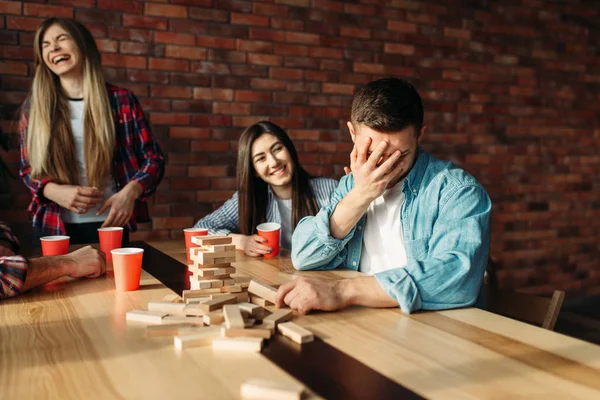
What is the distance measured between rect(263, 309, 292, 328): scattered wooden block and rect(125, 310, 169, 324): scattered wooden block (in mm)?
217

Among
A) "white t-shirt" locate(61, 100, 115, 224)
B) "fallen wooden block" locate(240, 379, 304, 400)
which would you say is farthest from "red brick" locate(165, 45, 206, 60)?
"fallen wooden block" locate(240, 379, 304, 400)

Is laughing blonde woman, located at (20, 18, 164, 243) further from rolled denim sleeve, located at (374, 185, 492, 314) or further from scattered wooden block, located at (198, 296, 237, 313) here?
rolled denim sleeve, located at (374, 185, 492, 314)

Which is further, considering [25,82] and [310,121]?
[310,121]

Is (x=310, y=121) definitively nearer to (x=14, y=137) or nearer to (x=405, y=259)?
(x=14, y=137)

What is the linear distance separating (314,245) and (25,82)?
7.22 ft

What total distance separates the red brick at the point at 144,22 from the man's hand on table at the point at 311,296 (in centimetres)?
249

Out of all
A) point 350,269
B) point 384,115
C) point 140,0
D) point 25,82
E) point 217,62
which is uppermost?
point 140,0

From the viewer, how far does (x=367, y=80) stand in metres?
3.87

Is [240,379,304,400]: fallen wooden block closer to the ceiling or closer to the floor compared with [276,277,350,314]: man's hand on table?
closer to the floor

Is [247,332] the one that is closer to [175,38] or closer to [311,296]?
[311,296]

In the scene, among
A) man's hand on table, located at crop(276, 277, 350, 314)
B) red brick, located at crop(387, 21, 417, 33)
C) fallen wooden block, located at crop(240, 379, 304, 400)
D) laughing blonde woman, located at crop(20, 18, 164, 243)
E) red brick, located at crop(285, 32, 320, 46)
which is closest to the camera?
fallen wooden block, located at crop(240, 379, 304, 400)

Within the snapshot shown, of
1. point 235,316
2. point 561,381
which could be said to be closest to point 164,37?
point 235,316

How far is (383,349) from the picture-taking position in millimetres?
968

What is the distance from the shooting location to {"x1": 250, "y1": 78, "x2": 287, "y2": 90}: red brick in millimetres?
3531
